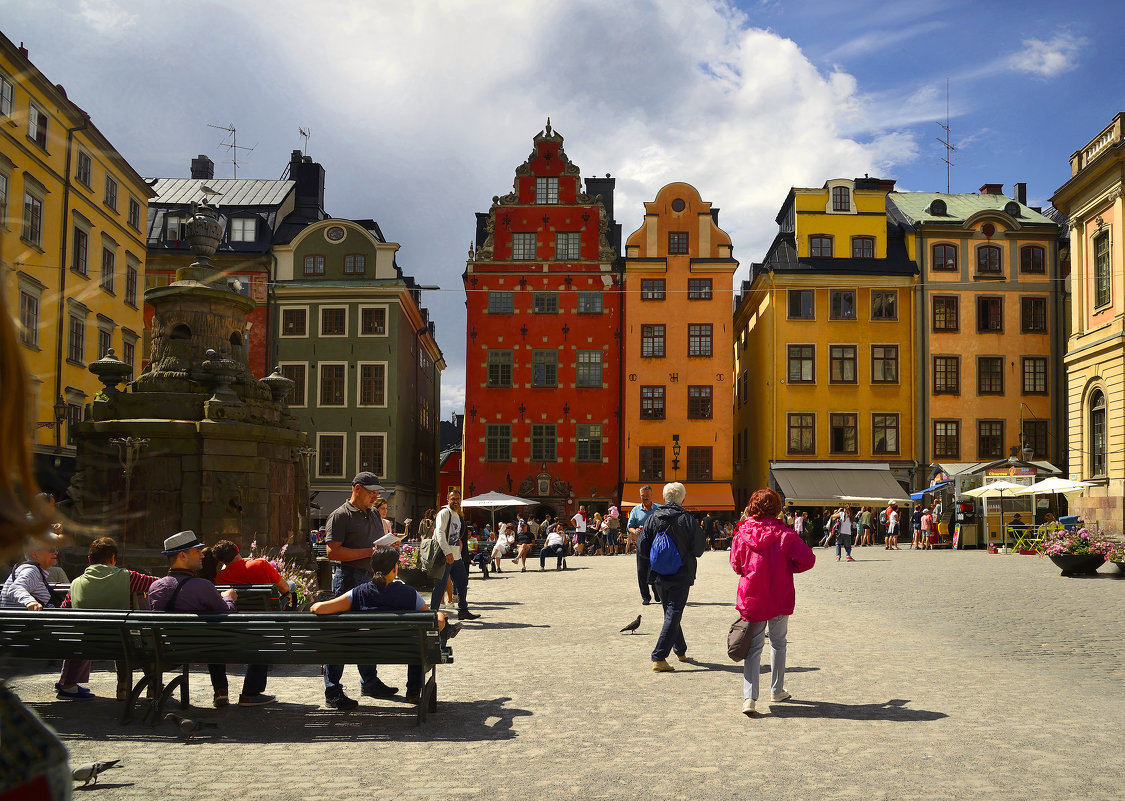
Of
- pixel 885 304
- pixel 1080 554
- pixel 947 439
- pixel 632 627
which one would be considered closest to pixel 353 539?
pixel 632 627

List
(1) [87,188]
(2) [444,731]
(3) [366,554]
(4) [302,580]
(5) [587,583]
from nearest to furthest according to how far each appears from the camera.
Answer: (2) [444,731] < (3) [366,554] < (4) [302,580] < (5) [587,583] < (1) [87,188]

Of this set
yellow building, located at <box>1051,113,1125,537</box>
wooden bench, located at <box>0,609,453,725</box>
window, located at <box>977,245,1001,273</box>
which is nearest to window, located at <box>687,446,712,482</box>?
window, located at <box>977,245,1001,273</box>

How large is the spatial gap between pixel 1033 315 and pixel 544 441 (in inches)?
877

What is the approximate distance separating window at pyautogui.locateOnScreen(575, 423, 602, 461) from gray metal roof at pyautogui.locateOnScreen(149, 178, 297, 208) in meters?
17.6

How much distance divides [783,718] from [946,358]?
4222 centimetres

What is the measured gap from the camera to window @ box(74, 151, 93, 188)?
35.8 m

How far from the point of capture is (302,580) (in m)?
14.1

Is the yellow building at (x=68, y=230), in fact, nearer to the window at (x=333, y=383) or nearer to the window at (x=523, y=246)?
the window at (x=333, y=383)

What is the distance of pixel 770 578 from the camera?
27.1ft

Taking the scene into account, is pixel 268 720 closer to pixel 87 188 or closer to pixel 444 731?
pixel 444 731

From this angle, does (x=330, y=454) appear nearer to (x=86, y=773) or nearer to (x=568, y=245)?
(x=568, y=245)

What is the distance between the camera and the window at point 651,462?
46750 mm

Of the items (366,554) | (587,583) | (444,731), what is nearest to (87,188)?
(587,583)

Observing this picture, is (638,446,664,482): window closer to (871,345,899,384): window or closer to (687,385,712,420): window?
(687,385,712,420): window
